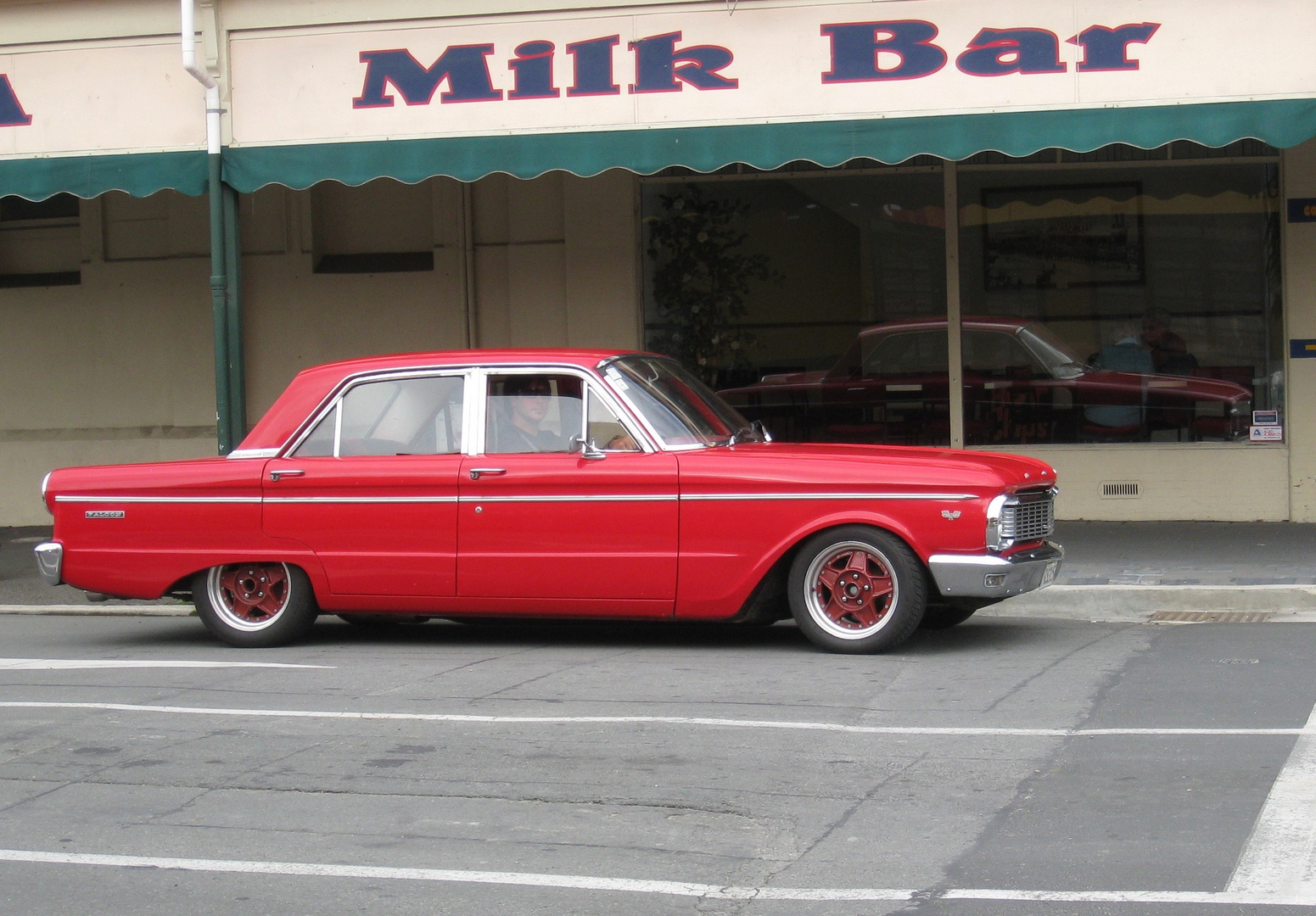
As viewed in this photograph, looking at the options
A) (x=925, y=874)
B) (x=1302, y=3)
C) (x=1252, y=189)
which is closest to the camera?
(x=925, y=874)

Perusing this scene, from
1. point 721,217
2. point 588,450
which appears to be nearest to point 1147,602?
point 588,450

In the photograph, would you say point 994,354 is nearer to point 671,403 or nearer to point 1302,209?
point 1302,209

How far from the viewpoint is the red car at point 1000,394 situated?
13297mm

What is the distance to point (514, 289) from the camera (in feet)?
48.2

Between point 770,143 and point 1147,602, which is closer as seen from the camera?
point 1147,602

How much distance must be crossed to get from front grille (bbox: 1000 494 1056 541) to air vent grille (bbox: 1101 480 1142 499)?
16.6 feet

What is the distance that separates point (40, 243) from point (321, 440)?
334 inches

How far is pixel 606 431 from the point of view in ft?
27.6

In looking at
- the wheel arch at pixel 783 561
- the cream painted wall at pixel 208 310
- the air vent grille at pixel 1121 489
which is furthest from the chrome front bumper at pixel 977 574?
the cream painted wall at pixel 208 310

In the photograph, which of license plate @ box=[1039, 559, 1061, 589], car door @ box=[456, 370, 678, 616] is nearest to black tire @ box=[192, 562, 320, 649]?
car door @ box=[456, 370, 678, 616]

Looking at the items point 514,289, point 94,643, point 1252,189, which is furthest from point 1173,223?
point 94,643

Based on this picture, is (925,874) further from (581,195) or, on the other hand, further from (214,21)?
(581,195)

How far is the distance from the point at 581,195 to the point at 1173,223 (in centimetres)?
532

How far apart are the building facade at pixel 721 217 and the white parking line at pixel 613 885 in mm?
7078
